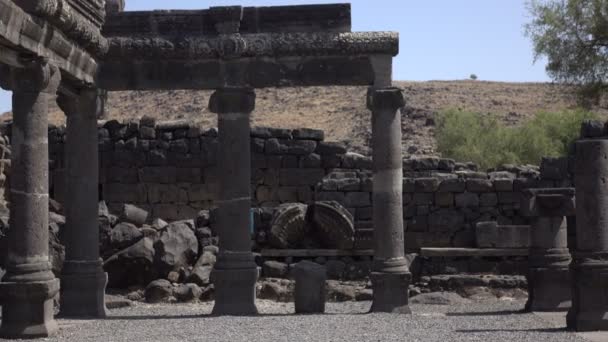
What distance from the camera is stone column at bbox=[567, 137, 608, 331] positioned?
1171 cm

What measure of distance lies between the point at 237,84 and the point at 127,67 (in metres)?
1.70

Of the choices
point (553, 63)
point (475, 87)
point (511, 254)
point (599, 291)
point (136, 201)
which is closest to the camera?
point (599, 291)

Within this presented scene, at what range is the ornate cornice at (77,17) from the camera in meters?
11.2

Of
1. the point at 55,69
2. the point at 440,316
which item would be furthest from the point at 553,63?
the point at 55,69

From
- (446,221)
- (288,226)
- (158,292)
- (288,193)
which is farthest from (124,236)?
(446,221)

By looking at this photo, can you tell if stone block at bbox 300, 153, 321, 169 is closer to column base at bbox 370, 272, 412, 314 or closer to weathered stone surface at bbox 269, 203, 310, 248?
weathered stone surface at bbox 269, 203, 310, 248

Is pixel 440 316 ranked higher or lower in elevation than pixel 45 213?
lower

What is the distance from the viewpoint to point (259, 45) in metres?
14.4

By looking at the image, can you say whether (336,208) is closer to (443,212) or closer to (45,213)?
(443,212)

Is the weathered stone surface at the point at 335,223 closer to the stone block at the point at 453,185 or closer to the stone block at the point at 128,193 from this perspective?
the stone block at the point at 453,185

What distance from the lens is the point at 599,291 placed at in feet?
38.4

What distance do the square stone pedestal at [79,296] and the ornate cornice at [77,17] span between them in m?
3.31

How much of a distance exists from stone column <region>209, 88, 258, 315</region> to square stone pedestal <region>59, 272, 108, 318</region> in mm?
1787

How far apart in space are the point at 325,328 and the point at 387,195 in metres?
2.78
